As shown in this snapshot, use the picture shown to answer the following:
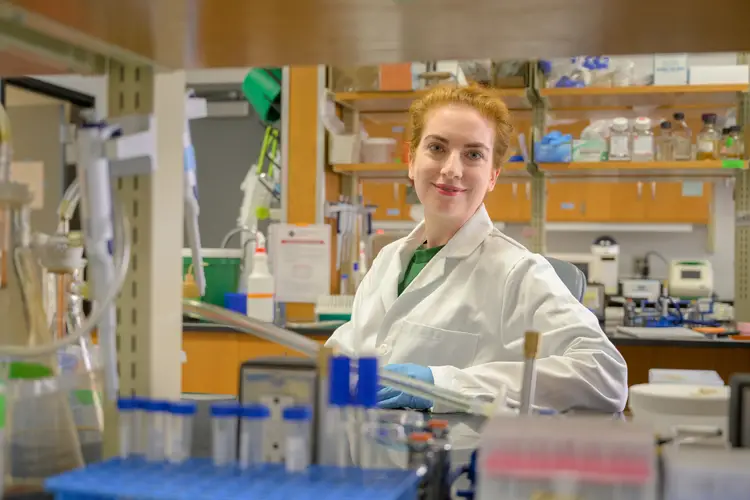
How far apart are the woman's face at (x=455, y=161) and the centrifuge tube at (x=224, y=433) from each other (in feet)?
4.15

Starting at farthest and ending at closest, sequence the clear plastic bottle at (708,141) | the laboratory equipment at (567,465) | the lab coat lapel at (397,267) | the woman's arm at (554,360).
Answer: the clear plastic bottle at (708,141)
the lab coat lapel at (397,267)
the woman's arm at (554,360)
the laboratory equipment at (567,465)

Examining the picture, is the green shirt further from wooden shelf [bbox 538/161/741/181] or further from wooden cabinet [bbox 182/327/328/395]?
wooden shelf [bbox 538/161/741/181]

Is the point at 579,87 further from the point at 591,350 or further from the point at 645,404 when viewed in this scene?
the point at 645,404

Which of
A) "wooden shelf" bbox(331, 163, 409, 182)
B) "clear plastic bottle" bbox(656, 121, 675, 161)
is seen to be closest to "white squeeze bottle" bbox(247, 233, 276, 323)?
"wooden shelf" bbox(331, 163, 409, 182)

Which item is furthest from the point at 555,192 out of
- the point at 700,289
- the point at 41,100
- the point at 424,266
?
the point at 424,266

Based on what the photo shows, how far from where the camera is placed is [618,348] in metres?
3.32

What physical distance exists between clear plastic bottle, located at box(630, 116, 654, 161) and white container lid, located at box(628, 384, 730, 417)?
8.75 feet

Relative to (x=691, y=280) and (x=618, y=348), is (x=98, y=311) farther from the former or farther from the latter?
(x=691, y=280)

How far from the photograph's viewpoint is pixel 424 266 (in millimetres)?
2104

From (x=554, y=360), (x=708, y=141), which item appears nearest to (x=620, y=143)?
(x=708, y=141)

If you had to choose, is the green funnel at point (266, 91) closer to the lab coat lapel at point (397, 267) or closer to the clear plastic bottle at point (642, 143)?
the clear plastic bottle at point (642, 143)

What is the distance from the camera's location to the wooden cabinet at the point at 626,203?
6.39m

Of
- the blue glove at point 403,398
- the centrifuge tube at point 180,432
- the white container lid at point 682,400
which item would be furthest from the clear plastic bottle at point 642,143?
the centrifuge tube at point 180,432

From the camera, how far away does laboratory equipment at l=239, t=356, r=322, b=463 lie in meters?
0.81
